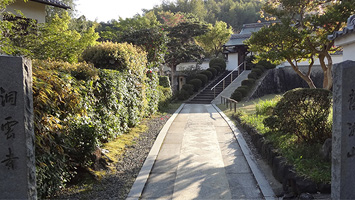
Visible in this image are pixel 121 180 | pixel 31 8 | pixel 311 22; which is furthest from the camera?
pixel 31 8

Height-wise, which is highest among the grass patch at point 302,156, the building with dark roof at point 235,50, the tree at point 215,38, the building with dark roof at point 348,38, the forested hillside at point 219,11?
the forested hillside at point 219,11

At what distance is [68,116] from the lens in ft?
17.6

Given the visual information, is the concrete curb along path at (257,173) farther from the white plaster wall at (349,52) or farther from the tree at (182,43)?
the tree at (182,43)

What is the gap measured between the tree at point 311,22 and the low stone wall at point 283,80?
39.3ft

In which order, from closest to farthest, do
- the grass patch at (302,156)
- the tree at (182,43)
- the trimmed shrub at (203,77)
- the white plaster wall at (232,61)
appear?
the grass patch at (302,156) → the tree at (182,43) → the trimmed shrub at (203,77) → the white plaster wall at (232,61)

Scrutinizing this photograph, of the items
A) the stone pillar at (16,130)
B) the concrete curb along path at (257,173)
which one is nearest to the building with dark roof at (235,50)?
the concrete curb along path at (257,173)

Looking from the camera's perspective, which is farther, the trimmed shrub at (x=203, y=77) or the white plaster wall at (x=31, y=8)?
the trimmed shrub at (x=203, y=77)

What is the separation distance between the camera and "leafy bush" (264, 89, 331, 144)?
623cm

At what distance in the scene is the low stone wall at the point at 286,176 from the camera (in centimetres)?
466

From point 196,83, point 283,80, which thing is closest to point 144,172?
point 196,83

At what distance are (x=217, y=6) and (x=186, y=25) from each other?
127 ft

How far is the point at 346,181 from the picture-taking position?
138 inches

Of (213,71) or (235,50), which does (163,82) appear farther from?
(235,50)

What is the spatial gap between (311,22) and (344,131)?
8.76 metres
